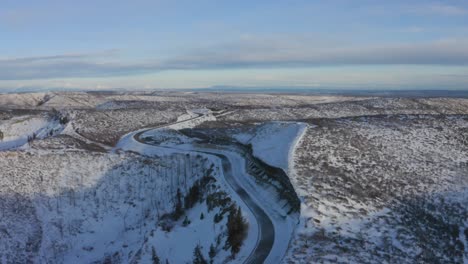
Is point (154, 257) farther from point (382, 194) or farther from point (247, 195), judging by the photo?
point (382, 194)

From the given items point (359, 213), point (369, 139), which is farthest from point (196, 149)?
point (359, 213)

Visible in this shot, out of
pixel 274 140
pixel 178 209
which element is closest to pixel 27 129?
pixel 178 209

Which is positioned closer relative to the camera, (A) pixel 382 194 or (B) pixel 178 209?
(A) pixel 382 194

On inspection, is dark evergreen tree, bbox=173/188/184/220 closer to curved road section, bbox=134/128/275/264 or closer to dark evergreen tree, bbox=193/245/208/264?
curved road section, bbox=134/128/275/264

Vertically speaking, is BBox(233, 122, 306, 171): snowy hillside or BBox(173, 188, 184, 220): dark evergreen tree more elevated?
BBox(233, 122, 306, 171): snowy hillside

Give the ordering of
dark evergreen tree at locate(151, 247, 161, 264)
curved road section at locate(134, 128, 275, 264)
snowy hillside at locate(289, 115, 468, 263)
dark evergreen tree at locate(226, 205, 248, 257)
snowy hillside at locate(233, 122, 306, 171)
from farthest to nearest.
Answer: snowy hillside at locate(233, 122, 306, 171) → dark evergreen tree at locate(151, 247, 161, 264) → dark evergreen tree at locate(226, 205, 248, 257) → snowy hillside at locate(289, 115, 468, 263) → curved road section at locate(134, 128, 275, 264)

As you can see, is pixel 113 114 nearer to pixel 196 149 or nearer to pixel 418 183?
pixel 196 149

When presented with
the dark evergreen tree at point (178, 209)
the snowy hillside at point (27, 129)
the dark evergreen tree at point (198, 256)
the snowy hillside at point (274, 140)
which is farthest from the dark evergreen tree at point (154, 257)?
the snowy hillside at point (27, 129)

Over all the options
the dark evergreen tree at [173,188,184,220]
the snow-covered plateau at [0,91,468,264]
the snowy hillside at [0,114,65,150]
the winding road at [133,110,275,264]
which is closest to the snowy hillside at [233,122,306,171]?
the snow-covered plateau at [0,91,468,264]
